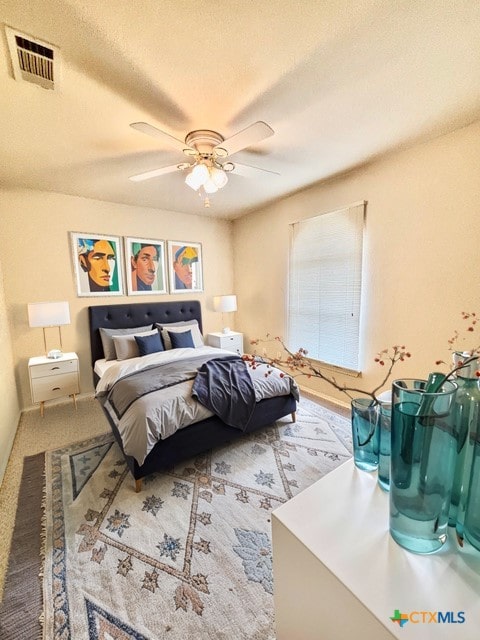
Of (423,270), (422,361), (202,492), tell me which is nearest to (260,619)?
(202,492)

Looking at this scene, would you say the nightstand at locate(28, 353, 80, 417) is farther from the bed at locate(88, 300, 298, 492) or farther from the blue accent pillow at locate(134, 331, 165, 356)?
the blue accent pillow at locate(134, 331, 165, 356)

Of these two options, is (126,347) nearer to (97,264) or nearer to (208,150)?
(97,264)

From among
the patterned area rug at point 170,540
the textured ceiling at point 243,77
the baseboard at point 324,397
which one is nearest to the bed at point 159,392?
the patterned area rug at point 170,540

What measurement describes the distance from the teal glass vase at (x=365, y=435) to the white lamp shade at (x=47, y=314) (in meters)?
3.07

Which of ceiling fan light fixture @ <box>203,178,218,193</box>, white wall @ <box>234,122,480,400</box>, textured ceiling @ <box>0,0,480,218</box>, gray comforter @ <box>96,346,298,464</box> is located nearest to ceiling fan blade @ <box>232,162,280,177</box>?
textured ceiling @ <box>0,0,480,218</box>

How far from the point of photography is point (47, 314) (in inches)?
112

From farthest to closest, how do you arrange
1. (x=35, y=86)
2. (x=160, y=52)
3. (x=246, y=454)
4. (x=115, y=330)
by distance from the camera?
(x=115, y=330)
(x=246, y=454)
(x=35, y=86)
(x=160, y=52)

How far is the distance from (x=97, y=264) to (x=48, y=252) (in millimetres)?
513

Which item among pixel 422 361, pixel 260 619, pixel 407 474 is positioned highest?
pixel 407 474

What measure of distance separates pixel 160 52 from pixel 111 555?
2.57 metres

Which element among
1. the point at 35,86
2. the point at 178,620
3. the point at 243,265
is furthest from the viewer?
the point at 243,265

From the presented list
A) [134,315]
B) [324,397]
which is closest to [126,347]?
[134,315]

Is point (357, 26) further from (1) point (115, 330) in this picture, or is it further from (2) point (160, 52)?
(1) point (115, 330)

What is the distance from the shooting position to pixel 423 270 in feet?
7.53
